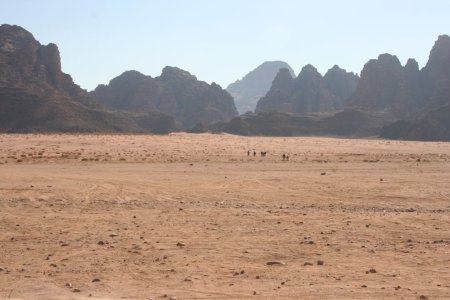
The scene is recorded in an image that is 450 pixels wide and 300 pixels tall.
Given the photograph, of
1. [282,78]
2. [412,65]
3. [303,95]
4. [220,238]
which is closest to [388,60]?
[412,65]

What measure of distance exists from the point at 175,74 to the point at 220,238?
17056 centimetres

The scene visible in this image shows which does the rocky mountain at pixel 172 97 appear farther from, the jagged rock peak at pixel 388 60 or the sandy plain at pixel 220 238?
the sandy plain at pixel 220 238

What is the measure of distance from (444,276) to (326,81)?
7467 inches

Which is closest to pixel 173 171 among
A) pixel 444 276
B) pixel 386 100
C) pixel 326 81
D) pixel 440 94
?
pixel 444 276

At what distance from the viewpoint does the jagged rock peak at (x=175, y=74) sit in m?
178

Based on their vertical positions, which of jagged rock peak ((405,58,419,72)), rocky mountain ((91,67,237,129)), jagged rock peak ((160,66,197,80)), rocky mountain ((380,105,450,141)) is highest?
jagged rock peak ((405,58,419,72))

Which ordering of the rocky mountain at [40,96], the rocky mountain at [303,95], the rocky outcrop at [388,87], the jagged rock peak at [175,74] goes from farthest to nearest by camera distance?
the jagged rock peak at [175,74] → the rocky mountain at [303,95] → the rocky outcrop at [388,87] → the rocky mountain at [40,96]

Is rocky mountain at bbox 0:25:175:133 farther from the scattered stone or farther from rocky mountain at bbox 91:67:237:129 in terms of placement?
the scattered stone

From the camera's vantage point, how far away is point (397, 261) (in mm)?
9695

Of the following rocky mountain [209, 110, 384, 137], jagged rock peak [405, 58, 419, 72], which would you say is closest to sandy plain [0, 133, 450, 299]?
rocky mountain [209, 110, 384, 137]

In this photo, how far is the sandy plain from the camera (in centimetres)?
821

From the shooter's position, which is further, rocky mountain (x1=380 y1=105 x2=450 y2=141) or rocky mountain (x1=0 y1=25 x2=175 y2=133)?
rocky mountain (x1=380 y1=105 x2=450 y2=141)

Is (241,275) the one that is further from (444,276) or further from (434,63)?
(434,63)

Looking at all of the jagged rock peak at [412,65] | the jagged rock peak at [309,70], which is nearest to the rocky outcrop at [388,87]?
the jagged rock peak at [412,65]
